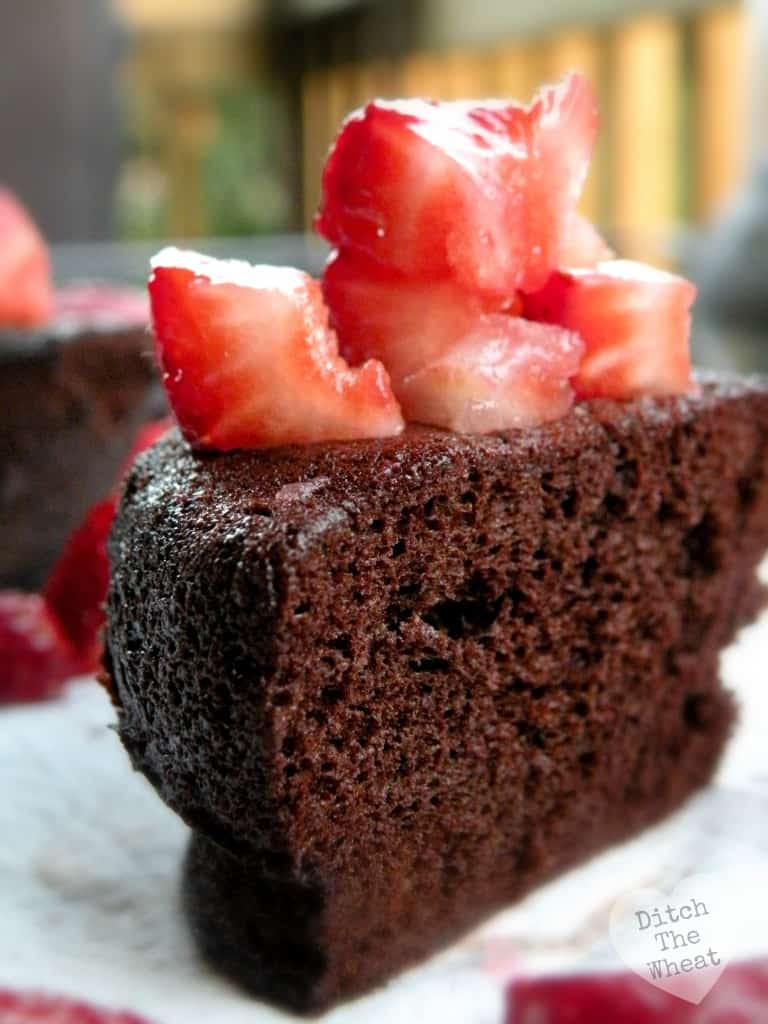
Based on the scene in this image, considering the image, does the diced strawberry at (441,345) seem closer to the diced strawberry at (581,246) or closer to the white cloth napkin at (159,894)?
the diced strawberry at (581,246)

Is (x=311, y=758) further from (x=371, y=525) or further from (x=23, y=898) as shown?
(x=23, y=898)

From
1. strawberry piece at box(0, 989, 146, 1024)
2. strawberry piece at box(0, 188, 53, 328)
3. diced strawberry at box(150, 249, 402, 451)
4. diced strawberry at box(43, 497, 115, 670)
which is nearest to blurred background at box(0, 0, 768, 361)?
strawberry piece at box(0, 188, 53, 328)

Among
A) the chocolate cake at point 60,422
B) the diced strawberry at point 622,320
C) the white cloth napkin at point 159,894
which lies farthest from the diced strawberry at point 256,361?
the chocolate cake at point 60,422

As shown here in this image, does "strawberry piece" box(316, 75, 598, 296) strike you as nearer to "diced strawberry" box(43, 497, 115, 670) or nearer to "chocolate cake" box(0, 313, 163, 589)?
"diced strawberry" box(43, 497, 115, 670)

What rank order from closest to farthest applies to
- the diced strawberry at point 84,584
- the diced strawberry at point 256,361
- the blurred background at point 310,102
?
the diced strawberry at point 256,361
the diced strawberry at point 84,584
the blurred background at point 310,102

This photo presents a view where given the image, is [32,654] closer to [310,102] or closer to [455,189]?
[455,189]

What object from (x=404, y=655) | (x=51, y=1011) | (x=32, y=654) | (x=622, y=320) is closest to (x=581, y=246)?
(x=622, y=320)
